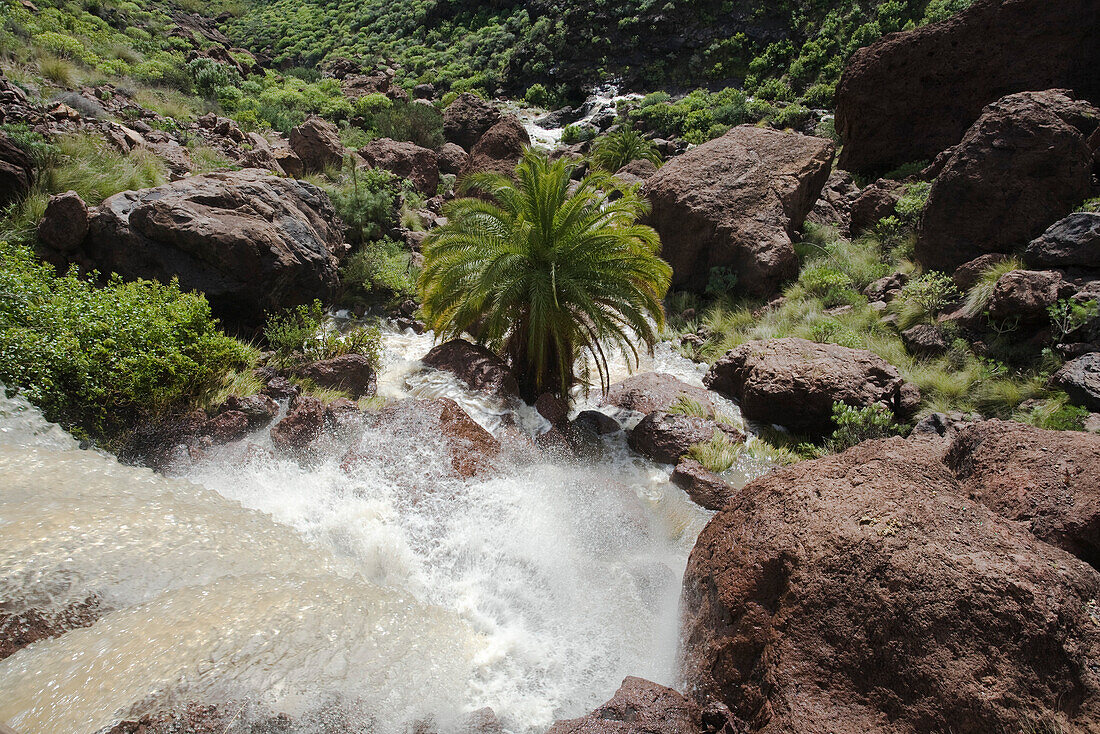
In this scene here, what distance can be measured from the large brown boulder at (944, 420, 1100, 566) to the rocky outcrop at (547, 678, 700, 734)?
2.65m

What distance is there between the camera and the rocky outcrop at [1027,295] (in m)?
7.43

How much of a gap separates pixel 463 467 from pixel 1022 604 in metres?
4.85

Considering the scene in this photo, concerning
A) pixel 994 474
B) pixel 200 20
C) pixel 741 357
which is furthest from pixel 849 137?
pixel 200 20

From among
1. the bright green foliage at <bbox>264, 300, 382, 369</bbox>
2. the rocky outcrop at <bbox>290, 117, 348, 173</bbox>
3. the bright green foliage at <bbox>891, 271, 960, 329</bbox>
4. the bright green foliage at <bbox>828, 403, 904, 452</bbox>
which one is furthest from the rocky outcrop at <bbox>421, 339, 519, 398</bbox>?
the rocky outcrop at <bbox>290, 117, 348, 173</bbox>

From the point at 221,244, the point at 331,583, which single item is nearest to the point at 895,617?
the point at 331,583

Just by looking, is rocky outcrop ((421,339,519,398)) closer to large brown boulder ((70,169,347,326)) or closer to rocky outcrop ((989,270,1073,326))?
large brown boulder ((70,169,347,326))

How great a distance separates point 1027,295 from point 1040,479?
5257 mm

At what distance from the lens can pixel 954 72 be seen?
13656mm

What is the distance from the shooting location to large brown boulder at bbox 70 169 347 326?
741 centimetres

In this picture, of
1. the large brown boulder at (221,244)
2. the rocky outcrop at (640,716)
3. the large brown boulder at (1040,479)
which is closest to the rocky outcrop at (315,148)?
the large brown boulder at (221,244)

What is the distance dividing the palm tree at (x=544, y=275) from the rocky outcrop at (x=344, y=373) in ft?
4.64

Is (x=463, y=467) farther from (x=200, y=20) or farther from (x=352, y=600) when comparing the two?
(x=200, y=20)

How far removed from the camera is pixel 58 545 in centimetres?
362

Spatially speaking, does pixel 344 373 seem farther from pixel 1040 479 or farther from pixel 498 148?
pixel 498 148
